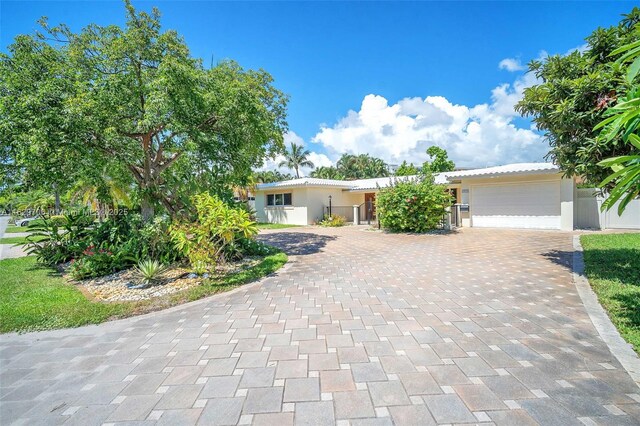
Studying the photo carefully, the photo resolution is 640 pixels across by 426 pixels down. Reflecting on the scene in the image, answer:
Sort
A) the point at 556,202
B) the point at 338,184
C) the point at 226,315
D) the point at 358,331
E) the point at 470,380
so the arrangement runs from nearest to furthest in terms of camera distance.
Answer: the point at 470,380
the point at 358,331
the point at 226,315
the point at 556,202
the point at 338,184

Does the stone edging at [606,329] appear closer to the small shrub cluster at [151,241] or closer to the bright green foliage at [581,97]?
the bright green foliage at [581,97]

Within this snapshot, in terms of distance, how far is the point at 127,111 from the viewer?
22.6 ft

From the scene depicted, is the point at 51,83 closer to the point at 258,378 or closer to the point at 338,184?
the point at 258,378

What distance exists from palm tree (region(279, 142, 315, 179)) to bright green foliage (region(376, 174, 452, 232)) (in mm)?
25862

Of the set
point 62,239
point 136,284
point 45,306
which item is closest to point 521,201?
point 136,284

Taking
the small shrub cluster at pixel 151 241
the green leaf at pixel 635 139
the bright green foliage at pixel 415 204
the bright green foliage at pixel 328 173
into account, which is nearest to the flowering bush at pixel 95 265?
the small shrub cluster at pixel 151 241

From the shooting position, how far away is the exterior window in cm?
2066

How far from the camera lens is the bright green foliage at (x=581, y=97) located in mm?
4883

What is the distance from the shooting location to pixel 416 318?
13.2 ft

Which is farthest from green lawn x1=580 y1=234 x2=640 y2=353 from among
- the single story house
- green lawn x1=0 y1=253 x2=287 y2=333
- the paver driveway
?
green lawn x1=0 y1=253 x2=287 y2=333

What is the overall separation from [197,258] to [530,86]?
8.25 m

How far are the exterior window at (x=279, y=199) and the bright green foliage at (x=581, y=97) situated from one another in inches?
633

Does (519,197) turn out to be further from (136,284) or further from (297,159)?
(297,159)

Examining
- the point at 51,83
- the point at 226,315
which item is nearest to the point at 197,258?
the point at 226,315
